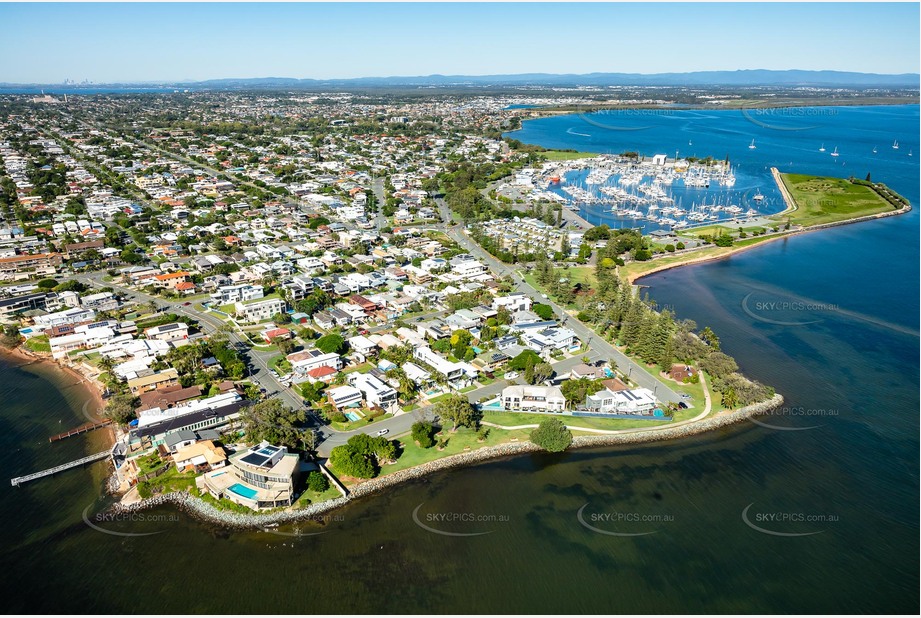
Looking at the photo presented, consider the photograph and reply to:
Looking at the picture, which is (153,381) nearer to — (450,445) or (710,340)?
(450,445)

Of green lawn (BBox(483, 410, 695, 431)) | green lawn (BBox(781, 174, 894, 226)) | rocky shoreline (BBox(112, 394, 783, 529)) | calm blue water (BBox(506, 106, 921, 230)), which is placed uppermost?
calm blue water (BBox(506, 106, 921, 230))

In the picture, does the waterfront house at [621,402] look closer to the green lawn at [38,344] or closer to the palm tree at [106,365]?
the palm tree at [106,365]

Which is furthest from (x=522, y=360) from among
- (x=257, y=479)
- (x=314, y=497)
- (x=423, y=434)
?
(x=257, y=479)

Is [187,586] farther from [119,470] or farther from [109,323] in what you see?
[109,323]

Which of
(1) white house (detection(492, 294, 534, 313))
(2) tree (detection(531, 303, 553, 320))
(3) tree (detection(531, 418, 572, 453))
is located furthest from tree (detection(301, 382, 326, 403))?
(2) tree (detection(531, 303, 553, 320))

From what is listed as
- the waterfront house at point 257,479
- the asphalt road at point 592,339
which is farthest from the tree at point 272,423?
the asphalt road at point 592,339

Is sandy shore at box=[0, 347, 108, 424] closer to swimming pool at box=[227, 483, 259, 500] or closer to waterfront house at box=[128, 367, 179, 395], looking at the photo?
waterfront house at box=[128, 367, 179, 395]
